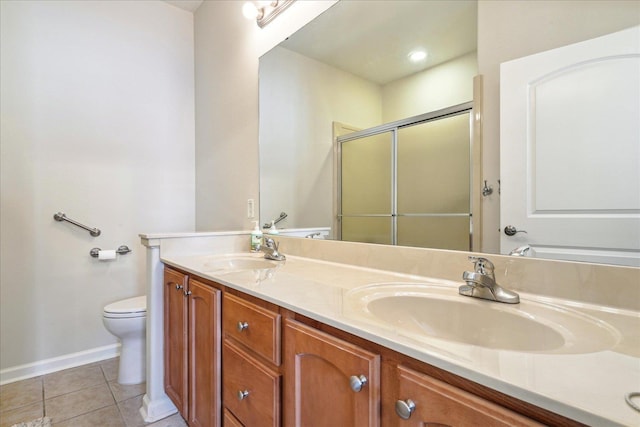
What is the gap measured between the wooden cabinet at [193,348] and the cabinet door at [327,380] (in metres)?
0.44

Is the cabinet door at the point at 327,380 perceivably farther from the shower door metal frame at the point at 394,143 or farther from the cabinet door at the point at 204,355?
the shower door metal frame at the point at 394,143

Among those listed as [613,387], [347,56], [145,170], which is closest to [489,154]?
[613,387]

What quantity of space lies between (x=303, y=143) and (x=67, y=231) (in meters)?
1.78

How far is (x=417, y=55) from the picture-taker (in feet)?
3.59

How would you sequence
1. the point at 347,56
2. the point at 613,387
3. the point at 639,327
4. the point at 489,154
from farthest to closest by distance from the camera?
the point at 347,56, the point at 489,154, the point at 639,327, the point at 613,387

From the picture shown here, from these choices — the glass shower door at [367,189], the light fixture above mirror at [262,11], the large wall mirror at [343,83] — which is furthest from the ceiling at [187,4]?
the glass shower door at [367,189]

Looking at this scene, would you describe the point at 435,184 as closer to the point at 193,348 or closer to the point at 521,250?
the point at 521,250

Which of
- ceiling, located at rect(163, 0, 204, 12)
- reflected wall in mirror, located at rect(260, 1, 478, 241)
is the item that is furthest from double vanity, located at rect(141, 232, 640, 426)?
ceiling, located at rect(163, 0, 204, 12)

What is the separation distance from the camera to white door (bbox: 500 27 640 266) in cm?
68

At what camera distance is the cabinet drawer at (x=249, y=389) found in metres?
0.82

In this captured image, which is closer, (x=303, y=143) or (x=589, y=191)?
(x=589, y=191)

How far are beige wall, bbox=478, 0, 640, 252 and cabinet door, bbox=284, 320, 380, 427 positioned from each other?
56 cm

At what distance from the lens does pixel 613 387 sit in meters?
0.38

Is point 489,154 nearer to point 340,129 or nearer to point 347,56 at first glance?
point 340,129
